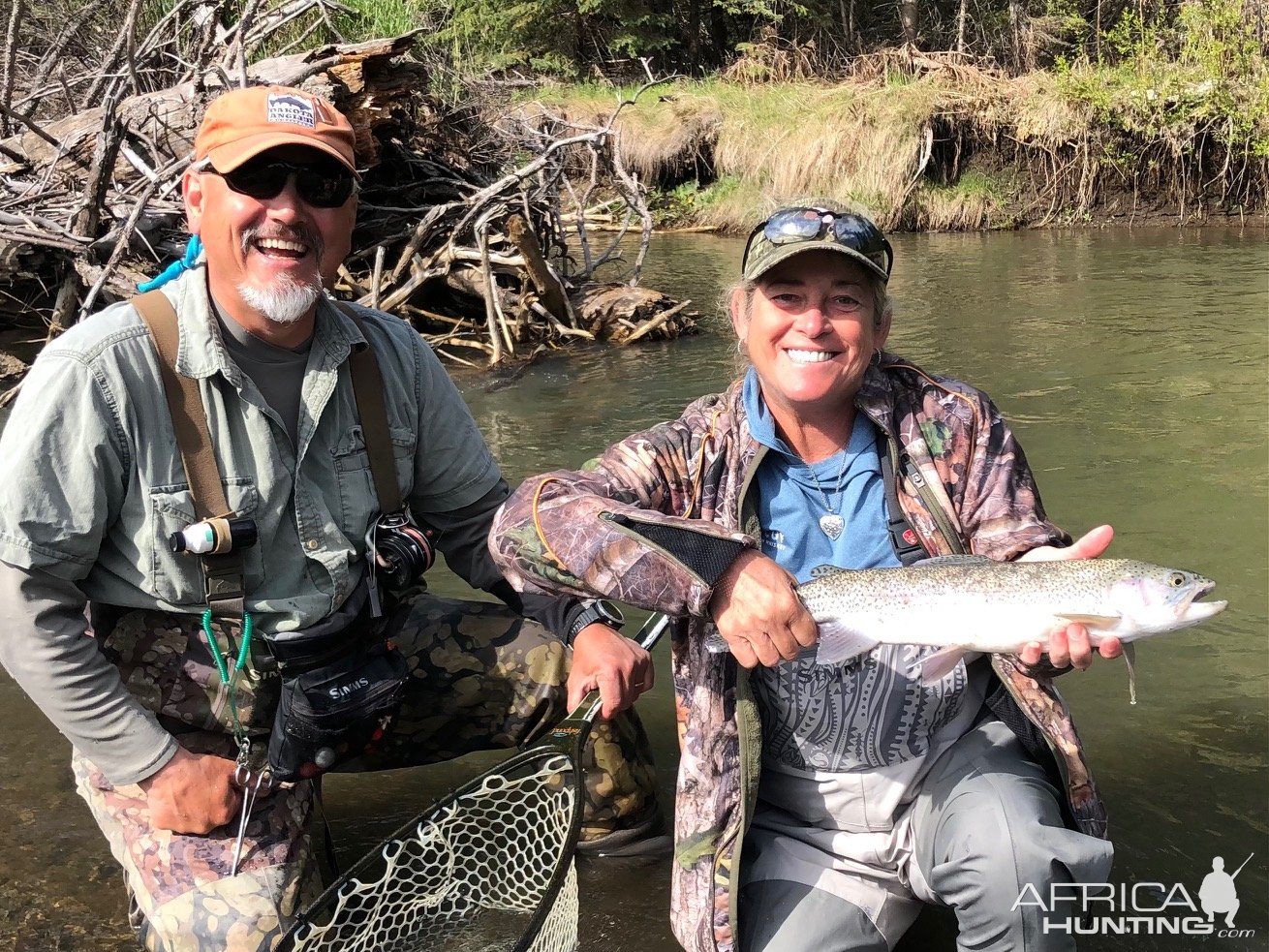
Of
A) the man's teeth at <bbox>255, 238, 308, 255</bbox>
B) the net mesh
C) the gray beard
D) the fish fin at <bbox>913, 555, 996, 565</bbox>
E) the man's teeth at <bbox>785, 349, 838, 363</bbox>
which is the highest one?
the man's teeth at <bbox>255, 238, 308, 255</bbox>

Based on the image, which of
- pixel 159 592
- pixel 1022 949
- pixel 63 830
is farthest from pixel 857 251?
pixel 63 830

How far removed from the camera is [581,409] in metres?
9.48

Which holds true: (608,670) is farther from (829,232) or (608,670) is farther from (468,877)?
(829,232)

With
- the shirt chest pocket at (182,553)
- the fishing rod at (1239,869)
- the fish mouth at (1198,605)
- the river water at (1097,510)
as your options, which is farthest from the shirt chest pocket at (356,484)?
the fishing rod at (1239,869)

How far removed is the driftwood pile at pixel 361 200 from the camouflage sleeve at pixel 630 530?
6565mm

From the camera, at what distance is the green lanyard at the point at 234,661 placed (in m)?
3.15

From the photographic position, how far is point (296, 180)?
3.33 metres

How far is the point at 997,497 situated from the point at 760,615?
76 centimetres

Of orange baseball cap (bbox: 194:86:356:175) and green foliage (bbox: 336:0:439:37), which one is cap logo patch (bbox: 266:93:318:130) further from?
green foliage (bbox: 336:0:439:37)

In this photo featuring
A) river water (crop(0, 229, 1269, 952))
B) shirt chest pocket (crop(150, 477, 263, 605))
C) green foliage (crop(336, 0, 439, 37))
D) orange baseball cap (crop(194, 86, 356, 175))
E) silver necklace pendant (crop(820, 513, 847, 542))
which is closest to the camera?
silver necklace pendant (crop(820, 513, 847, 542))

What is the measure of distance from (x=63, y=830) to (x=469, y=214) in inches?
329

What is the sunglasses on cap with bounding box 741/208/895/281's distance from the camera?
113 inches

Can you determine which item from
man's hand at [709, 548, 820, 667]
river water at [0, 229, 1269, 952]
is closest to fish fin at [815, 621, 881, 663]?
man's hand at [709, 548, 820, 667]

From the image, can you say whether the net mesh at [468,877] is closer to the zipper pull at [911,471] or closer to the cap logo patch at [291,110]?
the zipper pull at [911,471]
